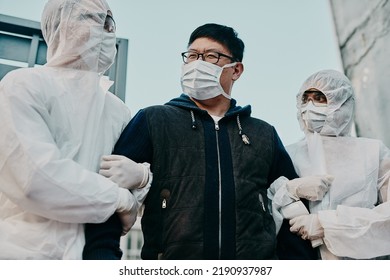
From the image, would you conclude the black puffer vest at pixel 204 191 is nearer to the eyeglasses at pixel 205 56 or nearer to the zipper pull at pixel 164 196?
the zipper pull at pixel 164 196

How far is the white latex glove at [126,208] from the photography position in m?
0.97

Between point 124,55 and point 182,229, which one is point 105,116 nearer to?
point 182,229

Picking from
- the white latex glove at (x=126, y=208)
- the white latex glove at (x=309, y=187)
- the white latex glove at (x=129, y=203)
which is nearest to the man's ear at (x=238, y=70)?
the white latex glove at (x=309, y=187)

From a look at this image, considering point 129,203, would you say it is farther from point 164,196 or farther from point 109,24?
point 109,24

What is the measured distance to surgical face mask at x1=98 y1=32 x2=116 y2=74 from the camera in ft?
3.93

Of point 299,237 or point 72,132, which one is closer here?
point 72,132

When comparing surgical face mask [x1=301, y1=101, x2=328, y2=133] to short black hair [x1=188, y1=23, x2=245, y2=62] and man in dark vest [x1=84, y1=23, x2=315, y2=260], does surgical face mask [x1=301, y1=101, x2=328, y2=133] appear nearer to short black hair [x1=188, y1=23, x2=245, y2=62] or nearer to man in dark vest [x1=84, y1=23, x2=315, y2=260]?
man in dark vest [x1=84, y1=23, x2=315, y2=260]

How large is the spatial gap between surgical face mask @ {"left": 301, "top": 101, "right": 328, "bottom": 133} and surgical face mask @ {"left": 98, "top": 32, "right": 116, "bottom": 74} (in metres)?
0.72

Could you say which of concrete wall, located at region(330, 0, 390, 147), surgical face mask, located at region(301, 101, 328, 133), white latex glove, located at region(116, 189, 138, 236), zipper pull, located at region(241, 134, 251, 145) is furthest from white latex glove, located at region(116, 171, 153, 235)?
concrete wall, located at region(330, 0, 390, 147)

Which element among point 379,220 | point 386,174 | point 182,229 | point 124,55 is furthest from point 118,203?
point 124,55

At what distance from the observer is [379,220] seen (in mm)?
1173

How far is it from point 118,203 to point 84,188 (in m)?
0.10

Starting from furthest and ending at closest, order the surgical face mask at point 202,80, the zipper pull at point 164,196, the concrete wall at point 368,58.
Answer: the concrete wall at point 368,58 → the surgical face mask at point 202,80 → the zipper pull at point 164,196
